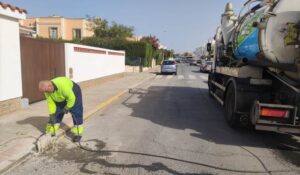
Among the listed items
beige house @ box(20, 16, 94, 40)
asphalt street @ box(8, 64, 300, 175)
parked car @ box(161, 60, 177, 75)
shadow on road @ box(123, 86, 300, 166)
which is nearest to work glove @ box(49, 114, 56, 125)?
asphalt street @ box(8, 64, 300, 175)

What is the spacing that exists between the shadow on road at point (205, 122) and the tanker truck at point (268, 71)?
1.31 feet

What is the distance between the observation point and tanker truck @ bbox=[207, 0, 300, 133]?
5.49 m

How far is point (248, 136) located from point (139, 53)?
27.8 m

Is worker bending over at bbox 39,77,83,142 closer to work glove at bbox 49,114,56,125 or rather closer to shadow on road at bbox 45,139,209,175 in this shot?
work glove at bbox 49,114,56,125

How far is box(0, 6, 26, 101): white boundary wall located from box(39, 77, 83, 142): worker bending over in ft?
8.87

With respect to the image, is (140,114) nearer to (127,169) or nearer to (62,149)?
(62,149)

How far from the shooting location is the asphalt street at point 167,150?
15.3 feet

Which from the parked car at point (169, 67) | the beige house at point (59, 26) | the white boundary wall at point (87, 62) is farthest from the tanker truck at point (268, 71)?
the beige house at point (59, 26)

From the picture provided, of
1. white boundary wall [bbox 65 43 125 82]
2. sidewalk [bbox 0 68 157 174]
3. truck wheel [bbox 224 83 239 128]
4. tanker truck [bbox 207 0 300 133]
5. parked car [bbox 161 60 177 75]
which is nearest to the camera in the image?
sidewalk [bbox 0 68 157 174]

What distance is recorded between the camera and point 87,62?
1520cm

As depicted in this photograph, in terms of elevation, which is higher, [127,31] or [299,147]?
[127,31]

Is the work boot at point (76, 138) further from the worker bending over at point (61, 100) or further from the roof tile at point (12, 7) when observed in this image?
the roof tile at point (12, 7)

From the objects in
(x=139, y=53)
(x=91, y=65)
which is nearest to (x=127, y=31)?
(x=139, y=53)

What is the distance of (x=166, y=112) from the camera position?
9.29m
